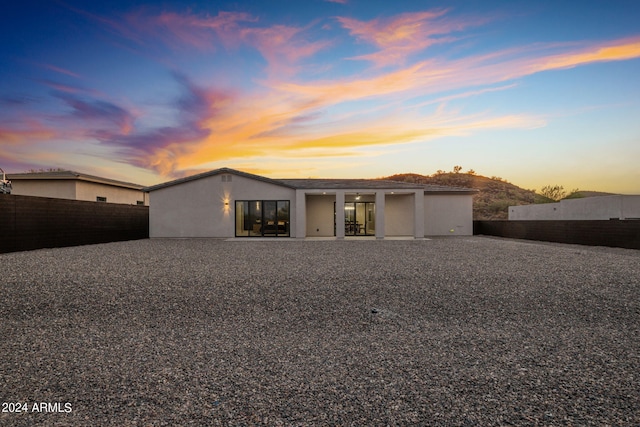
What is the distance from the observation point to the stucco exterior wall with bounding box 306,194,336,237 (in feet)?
68.3

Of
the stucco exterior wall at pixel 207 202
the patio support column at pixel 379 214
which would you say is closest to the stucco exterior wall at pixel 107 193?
the stucco exterior wall at pixel 207 202

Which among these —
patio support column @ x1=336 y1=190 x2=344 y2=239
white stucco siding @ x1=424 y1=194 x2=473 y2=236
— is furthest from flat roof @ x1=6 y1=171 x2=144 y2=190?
white stucco siding @ x1=424 y1=194 x2=473 y2=236

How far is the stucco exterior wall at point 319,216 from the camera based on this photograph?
2083 cm

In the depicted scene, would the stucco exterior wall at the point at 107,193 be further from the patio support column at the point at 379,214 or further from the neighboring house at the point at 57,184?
the patio support column at the point at 379,214

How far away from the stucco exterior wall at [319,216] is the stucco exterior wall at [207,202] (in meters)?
2.10

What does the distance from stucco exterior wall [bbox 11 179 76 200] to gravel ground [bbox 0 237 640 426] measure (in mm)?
15248

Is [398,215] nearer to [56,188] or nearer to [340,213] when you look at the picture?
[340,213]

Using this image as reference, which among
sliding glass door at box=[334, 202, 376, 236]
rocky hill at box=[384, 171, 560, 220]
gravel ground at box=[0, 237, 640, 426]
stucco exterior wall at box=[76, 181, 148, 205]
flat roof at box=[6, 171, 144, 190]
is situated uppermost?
rocky hill at box=[384, 171, 560, 220]

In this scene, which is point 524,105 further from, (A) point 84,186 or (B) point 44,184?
(B) point 44,184

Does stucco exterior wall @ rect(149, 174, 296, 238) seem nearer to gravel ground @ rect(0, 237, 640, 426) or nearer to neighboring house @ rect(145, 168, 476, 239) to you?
neighboring house @ rect(145, 168, 476, 239)

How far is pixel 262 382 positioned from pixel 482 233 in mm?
24093

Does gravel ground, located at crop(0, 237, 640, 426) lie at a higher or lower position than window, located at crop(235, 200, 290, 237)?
lower

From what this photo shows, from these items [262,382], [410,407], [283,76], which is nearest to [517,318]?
[410,407]

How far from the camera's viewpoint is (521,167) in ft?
114
